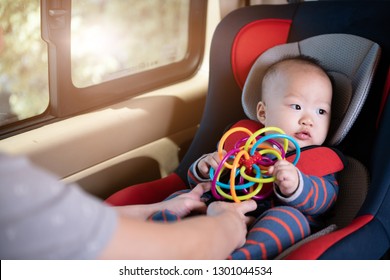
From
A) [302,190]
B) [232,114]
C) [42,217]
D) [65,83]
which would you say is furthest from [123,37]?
[42,217]

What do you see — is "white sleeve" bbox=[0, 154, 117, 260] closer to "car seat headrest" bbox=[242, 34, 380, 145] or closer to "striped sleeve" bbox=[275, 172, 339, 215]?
"striped sleeve" bbox=[275, 172, 339, 215]

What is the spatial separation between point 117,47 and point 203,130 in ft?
2.07

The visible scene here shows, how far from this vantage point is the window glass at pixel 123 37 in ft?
6.63

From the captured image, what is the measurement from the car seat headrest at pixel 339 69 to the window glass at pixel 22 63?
774 mm

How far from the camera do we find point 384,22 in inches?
65.1

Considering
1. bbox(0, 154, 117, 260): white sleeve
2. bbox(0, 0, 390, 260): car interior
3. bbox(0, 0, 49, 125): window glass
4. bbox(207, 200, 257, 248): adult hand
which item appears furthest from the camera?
bbox(0, 0, 49, 125): window glass

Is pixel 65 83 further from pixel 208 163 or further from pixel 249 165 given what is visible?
pixel 249 165

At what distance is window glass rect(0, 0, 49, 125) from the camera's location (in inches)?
69.4

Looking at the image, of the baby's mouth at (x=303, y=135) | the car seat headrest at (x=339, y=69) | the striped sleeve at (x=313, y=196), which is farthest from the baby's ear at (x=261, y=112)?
the striped sleeve at (x=313, y=196)

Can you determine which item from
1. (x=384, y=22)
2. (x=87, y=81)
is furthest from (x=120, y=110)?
(x=384, y=22)

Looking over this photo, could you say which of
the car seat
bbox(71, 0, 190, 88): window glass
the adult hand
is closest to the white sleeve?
the adult hand

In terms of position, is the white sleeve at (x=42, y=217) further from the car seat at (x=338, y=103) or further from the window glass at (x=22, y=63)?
the window glass at (x=22, y=63)

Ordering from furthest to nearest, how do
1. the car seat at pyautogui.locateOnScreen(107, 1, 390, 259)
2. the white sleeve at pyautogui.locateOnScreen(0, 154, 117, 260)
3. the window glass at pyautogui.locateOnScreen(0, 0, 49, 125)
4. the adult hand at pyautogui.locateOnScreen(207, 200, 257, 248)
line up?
the window glass at pyautogui.locateOnScreen(0, 0, 49, 125)
the car seat at pyautogui.locateOnScreen(107, 1, 390, 259)
the adult hand at pyautogui.locateOnScreen(207, 200, 257, 248)
the white sleeve at pyautogui.locateOnScreen(0, 154, 117, 260)

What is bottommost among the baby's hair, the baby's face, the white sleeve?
the baby's face
